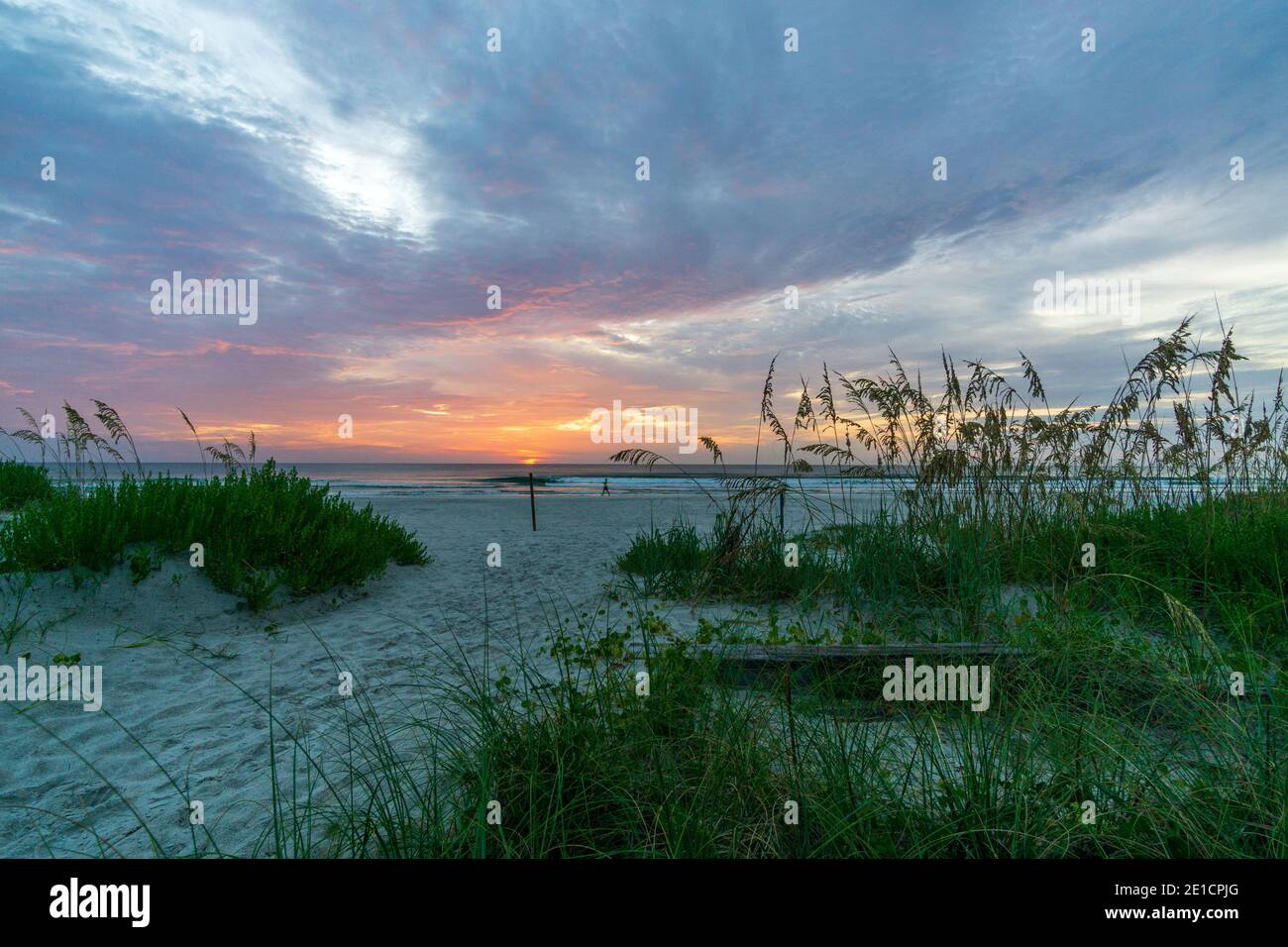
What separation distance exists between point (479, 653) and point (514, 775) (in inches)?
127

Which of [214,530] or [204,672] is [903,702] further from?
[214,530]

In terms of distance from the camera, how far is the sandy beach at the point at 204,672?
311 cm

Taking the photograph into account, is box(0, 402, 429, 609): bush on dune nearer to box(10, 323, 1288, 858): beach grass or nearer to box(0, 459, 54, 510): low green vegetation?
box(10, 323, 1288, 858): beach grass

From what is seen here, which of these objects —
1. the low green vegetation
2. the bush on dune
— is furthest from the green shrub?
the low green vegetation

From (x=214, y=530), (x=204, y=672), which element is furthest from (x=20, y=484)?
(x=204, y=672)

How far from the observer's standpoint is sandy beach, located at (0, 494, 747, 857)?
3109 mm

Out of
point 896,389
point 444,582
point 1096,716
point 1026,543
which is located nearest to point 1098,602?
point 1026,543

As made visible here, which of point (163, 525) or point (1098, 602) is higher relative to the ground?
point (163, 525)

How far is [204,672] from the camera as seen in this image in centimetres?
525

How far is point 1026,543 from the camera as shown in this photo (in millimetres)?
7051

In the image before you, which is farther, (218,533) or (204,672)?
(218,533)
